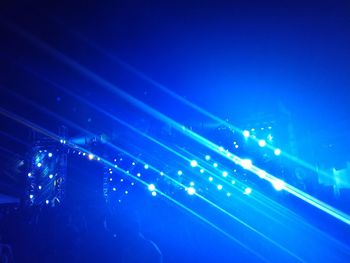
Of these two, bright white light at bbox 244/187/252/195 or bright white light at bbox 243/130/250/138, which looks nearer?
bright white light at bbox 243/130/250/138

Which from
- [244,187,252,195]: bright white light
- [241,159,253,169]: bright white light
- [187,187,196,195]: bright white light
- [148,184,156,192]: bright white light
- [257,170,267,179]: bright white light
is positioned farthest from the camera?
[148,184,156,192]: bright white light

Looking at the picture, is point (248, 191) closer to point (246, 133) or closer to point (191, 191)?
point (246, 133)

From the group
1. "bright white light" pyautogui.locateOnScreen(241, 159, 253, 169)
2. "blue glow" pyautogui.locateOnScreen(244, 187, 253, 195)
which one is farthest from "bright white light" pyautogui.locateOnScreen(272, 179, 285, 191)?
"blue glow" pyautogui.locateOnScreen(244, 187, 253, 195)

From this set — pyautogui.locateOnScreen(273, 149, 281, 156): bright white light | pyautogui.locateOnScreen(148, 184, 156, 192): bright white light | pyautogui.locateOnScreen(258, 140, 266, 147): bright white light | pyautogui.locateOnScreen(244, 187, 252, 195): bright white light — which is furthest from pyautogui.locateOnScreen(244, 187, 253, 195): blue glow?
pyautogui.locateOnScreen(148, 184, 156, 192): bright white light

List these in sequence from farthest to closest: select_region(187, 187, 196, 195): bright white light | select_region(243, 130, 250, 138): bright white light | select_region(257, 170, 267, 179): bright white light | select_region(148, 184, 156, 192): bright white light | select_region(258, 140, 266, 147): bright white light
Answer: select_region(148, 184, 156, 192): bright white light
select_region(187, 187, 196, 195): bright white light
select_region(243, 130, 250, 138): bright white light
select_region(257, 170, 267, 179): bright white light
select_region(258, 140, 266, 147): bright white light

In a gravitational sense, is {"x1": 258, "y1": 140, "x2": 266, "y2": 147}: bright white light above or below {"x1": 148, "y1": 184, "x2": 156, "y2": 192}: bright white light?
above

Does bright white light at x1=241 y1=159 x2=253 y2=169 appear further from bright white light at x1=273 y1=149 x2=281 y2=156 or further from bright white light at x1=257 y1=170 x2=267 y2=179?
bright white light at x1=273 y1=149 x2=281 y2=156

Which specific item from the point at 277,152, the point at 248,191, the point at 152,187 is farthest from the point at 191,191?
the point at 277,152

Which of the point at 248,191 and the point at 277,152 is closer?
the point at 277,152

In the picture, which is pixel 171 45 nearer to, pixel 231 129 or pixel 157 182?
pixel 231 129

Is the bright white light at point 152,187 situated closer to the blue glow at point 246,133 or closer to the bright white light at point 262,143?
the blue glow at point 246,133

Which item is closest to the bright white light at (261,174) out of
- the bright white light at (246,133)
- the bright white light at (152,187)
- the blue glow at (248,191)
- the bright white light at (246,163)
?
the bright white light at (246,163)

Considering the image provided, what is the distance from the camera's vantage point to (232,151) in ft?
37.0

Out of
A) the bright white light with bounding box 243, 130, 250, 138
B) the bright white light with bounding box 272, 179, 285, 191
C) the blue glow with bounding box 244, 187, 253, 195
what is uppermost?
the bright white light with bounding box 243, 130, 250, 138
